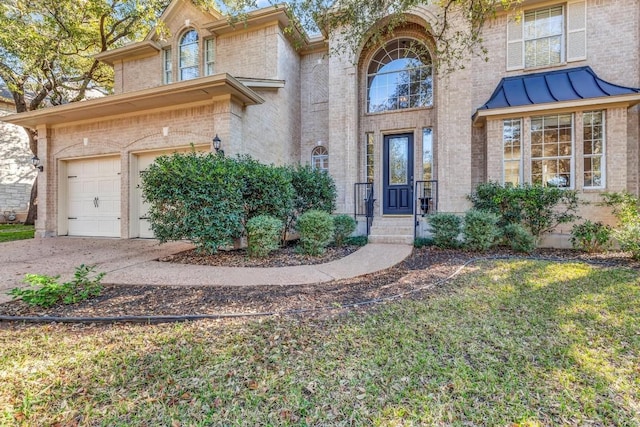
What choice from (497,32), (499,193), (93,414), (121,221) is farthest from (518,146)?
(121,221)

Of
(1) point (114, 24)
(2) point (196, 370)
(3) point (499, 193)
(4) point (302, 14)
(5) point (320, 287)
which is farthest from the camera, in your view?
(1) point (114, 24)

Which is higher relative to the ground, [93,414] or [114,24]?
[114,24]

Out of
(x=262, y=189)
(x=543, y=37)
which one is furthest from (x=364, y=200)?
(x=543, y=37)

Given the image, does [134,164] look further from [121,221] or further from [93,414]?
[93,414]

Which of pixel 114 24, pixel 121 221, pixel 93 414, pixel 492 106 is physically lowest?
pixel 93 414

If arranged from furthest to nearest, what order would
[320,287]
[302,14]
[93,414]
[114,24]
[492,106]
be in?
[114,24] < [492,106] < [302,14] < [320,287] < [93,414]

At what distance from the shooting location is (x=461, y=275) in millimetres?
4770

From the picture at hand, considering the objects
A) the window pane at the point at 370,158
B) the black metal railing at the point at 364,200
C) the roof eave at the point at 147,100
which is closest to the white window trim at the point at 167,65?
the roof eave at the point at 147,100

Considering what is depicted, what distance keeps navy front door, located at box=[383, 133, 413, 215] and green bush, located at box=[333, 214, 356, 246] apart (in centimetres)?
243

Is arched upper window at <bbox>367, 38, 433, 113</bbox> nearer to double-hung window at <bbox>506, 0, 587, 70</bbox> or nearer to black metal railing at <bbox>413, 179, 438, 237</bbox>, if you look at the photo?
double-hung window at <bbox>506, 0, 587, 70</bbox>

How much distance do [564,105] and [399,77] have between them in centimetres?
455

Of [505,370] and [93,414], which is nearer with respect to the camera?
[93,414]

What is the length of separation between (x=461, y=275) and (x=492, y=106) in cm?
545

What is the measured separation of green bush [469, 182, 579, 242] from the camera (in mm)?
6793
